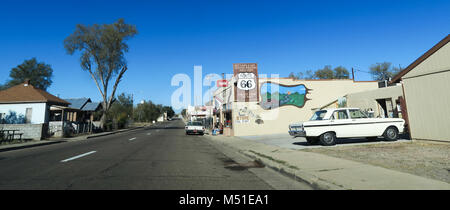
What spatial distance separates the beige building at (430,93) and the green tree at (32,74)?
73.3m

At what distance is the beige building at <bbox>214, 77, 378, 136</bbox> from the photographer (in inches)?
897

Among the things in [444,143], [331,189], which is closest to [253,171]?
[331,189]

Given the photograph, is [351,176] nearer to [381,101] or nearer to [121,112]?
[381,101]

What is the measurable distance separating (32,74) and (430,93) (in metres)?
75.5

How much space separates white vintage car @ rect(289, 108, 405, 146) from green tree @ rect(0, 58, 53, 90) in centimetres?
6975

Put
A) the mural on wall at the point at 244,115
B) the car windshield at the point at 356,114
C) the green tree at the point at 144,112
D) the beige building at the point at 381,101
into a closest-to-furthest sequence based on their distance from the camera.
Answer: the car windshield at the point at 356,114 → the beige building at the point at 381,101 → the mural on wall at the point at 244,115 → the green tree at the point at 144,112

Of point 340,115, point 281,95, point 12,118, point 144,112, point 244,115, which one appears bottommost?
point 340,115

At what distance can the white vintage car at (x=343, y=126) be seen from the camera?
1130 cm

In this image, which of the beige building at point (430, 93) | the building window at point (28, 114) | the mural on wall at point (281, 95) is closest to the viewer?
the beige building at point (430, 93)

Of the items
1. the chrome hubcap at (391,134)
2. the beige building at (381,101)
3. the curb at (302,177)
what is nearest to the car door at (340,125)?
the chrome hubcap at (391,134)

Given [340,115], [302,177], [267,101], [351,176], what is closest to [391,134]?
[340,115]

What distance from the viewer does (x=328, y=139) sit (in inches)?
454

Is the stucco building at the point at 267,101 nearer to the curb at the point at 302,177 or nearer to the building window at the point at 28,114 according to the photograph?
the curb at the point at 302,177
